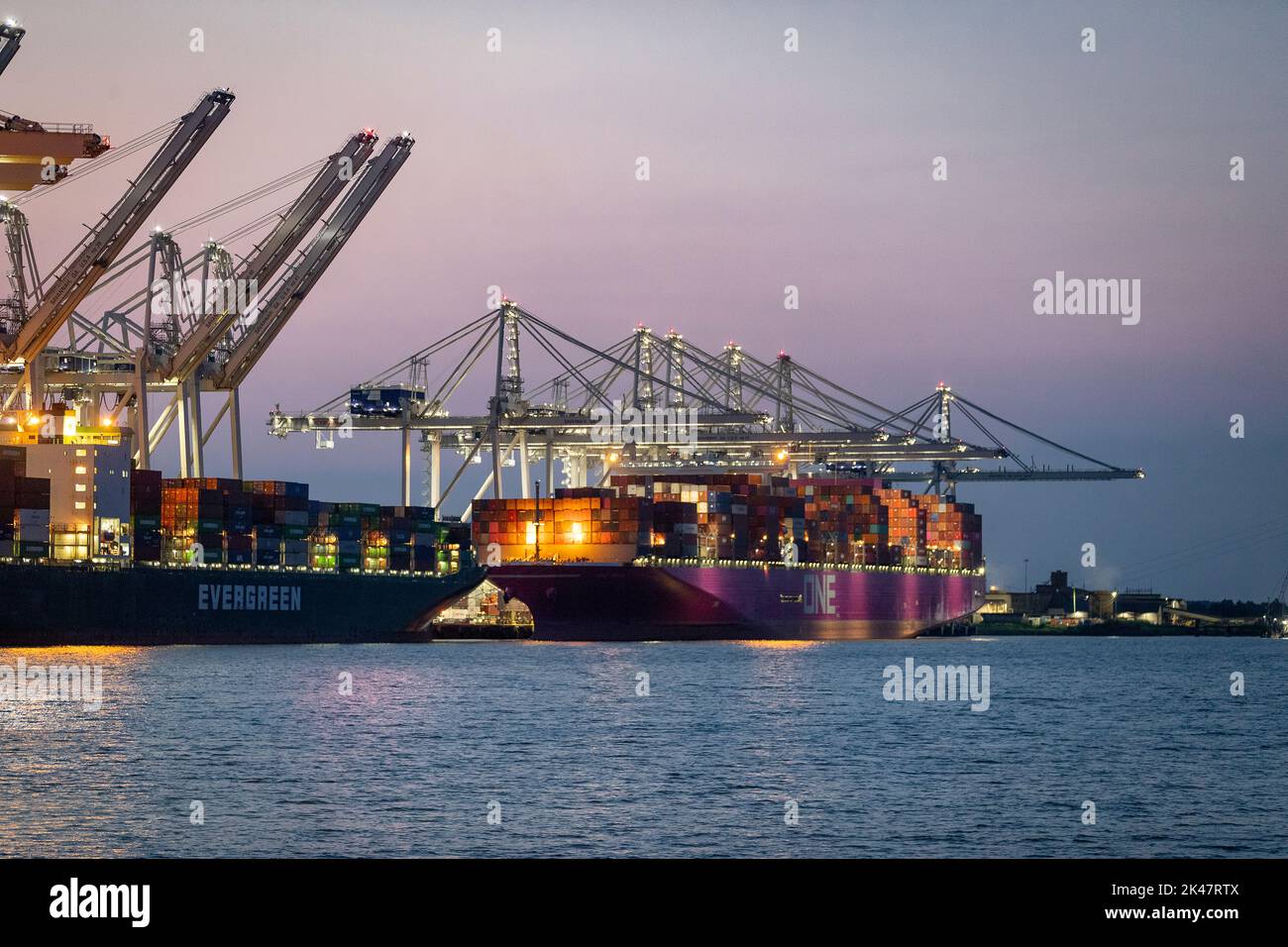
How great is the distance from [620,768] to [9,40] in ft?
119

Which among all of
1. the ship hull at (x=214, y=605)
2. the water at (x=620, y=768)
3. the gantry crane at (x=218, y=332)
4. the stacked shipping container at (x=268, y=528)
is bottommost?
the water at (x=620, y=768)

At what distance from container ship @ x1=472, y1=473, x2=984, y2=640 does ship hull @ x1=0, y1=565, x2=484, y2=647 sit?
5554 millimetres

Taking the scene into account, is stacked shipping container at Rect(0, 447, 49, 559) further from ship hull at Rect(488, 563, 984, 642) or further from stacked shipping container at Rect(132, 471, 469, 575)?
ship hull at Rect(488, 563, 984, 642)

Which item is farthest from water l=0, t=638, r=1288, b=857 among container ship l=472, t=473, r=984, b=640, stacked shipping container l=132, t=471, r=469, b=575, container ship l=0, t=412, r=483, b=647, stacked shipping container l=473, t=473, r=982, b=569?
stacked shipping container l=473, t=473, r=982, b=569

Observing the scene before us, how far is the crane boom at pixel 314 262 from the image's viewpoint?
79.5 metres

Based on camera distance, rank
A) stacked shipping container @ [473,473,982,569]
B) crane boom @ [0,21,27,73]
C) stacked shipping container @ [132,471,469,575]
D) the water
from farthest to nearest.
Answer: stacked shipping container @ [473,473,982,569], stacked shipping container @ [132,471,469,575], crane boom @ [0,21,27,73], the water

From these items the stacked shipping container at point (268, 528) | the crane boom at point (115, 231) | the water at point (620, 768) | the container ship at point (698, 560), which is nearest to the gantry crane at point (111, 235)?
the crane boom at point (115, 231)

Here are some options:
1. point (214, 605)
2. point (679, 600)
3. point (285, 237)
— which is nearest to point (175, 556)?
point (214, 605)

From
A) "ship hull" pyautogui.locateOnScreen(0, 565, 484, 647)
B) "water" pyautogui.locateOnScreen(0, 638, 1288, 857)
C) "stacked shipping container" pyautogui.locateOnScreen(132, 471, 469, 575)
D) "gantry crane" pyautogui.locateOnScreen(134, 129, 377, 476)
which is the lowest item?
"water" pyautogui.locateOnScreen(0, 638, 1288, 857)

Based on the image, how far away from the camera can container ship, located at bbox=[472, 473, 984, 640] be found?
92875mm

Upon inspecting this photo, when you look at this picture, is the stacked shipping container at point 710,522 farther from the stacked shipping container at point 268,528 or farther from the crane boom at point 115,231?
the crane boom at point 115,231
